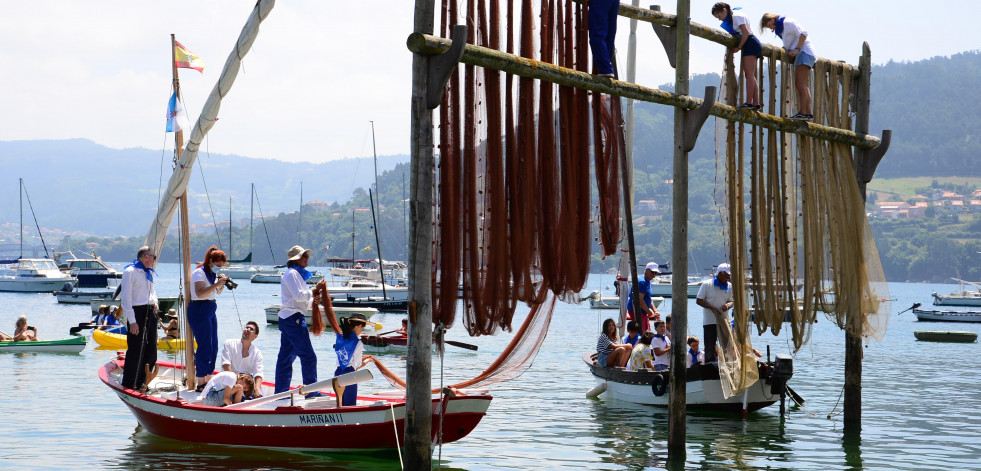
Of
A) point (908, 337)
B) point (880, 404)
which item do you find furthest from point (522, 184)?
point (908, 337)

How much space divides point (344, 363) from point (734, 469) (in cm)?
569

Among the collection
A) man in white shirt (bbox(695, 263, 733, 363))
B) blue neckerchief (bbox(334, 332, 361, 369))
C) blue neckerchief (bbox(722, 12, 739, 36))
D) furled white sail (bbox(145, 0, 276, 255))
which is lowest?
blue neckerchief (bbox(334, 332, 361, 369))

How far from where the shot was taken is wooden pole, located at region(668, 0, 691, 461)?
42.8 feet

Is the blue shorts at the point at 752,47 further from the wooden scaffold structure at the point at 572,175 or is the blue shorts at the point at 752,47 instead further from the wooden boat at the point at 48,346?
the wooden boat at the point at 48,346

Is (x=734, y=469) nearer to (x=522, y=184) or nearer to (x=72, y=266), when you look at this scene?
(x=522, y=184)

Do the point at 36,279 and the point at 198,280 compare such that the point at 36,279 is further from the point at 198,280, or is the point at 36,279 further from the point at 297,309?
the point at 297,309

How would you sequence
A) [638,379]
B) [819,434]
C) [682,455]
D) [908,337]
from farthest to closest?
[908,337] < [638,379] < [819,434] < [682,455]

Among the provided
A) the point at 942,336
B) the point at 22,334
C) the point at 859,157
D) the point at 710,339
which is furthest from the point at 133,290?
the point at 942,336

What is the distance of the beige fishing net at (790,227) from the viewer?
14.3 metres

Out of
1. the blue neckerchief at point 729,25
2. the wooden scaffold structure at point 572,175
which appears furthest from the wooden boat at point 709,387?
the blue neckerchief at point 729,25

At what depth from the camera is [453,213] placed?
428 inches

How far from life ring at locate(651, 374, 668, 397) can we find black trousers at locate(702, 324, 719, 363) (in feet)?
3.53

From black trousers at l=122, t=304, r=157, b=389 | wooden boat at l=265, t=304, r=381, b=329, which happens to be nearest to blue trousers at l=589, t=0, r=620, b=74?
black trousers at l=122, t=304, r=157, b=389

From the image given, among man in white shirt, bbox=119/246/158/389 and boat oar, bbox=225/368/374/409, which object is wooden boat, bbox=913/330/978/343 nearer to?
boat oar, bbox=225/368/374/409
